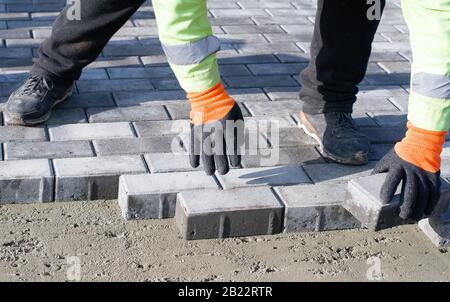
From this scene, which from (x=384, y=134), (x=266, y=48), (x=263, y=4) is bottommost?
(x=263, y=4)

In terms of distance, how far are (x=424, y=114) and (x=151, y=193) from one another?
1.22 meters

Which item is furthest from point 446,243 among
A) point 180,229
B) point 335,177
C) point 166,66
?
point 166,66

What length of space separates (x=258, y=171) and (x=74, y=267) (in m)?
1.07

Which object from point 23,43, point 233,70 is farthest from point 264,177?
point 23,43

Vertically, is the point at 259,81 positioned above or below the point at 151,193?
below

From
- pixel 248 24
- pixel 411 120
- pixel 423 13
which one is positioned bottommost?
pixel 248 24

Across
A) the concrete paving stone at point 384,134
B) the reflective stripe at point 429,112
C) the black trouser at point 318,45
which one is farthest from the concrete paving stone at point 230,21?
the reflective stripe at point 429,112

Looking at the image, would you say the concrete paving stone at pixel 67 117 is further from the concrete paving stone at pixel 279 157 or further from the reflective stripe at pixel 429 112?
the reflective stripe at pixel 429 112

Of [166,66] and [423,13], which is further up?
[423,13]

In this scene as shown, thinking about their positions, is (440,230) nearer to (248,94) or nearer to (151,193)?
(151,193)

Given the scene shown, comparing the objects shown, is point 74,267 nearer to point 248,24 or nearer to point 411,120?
point 411,120

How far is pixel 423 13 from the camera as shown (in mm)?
3219

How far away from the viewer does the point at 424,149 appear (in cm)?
330

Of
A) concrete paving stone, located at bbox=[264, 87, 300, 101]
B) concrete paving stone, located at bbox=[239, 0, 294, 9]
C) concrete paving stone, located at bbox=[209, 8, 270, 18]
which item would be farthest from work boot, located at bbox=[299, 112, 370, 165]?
concrete paving stone, located at bbox=[239, 0, 294, 9]
